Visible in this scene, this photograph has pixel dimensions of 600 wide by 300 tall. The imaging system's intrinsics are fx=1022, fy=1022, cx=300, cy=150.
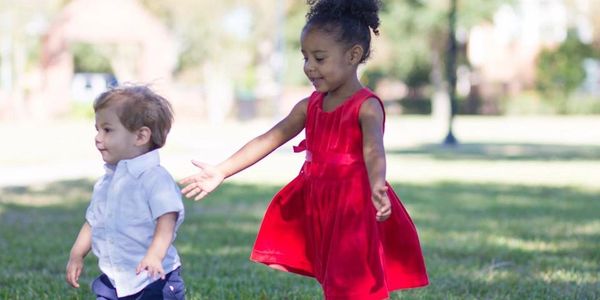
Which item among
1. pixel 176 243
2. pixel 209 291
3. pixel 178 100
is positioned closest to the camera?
pixel 209 291

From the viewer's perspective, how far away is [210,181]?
172 inches

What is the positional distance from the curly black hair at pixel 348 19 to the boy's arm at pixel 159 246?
3.41ft

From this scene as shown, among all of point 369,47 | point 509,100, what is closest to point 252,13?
point 509,100

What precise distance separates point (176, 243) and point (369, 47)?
3829mm

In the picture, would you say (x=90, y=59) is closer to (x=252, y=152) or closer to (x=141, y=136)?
(x=252, y=152)

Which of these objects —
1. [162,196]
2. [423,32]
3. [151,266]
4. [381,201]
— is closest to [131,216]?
[162,196]

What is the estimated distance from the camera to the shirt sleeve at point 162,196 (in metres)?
3.92

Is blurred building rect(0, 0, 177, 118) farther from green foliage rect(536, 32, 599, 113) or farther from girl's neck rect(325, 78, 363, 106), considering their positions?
girl's neck rect(325, 78, 363, 106)

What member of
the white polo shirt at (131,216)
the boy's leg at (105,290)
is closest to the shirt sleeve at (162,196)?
the white polo shirt at (131,216)

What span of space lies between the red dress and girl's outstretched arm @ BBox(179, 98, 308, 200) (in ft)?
0.29

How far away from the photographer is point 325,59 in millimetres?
4289

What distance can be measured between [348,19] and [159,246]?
1.27 m

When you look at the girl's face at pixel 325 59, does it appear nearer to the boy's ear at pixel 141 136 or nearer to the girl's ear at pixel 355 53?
the girl's ear at pixel 355 53

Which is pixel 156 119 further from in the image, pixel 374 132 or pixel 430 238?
pixel 430 238
